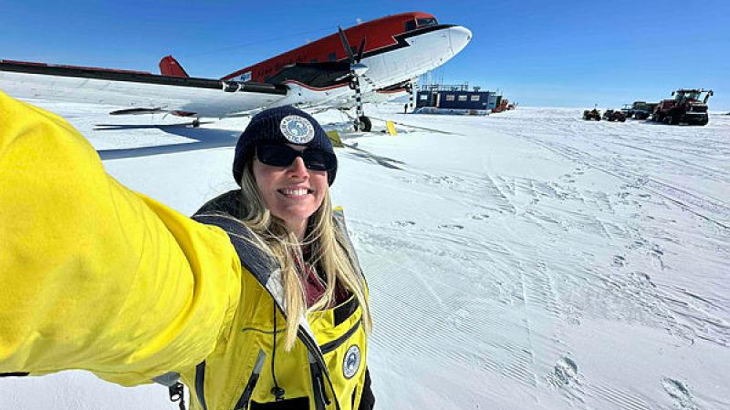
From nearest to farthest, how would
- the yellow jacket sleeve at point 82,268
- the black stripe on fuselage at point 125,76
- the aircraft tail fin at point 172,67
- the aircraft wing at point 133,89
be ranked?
the yellow jacket sleeve at point 82,268 → the black stripe on fuselage at point 125,76 → the aircraft wing at point 133,89 → the aircraft tail fin at point 172,67

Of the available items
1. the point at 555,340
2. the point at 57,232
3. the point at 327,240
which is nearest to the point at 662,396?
the point at 555,340

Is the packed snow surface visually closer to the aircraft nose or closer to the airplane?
the airplane

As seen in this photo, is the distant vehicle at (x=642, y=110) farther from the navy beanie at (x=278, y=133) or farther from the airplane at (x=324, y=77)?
the navy beanie at (x=278, y=133)

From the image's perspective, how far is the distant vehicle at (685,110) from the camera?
75.5 ft

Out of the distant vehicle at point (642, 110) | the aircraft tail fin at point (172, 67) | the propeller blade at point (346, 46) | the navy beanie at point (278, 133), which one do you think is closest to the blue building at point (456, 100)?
the distant vehicle at point (642, 110)

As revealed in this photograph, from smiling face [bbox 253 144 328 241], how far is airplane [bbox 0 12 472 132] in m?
9.88

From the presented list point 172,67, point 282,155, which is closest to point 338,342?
point 282,155

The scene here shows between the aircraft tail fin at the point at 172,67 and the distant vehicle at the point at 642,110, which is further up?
the aircraft tail fin at the point at 172,67

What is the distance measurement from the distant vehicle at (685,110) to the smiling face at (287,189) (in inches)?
1292

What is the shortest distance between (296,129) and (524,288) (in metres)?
2.70

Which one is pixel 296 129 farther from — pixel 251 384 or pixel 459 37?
pixel 459 37

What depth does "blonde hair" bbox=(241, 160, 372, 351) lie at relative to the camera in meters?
1.12

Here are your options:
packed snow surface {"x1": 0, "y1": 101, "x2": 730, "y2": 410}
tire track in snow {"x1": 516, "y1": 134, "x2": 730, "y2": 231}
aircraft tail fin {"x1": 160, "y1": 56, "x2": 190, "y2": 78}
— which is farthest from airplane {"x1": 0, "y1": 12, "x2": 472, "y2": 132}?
aircraft tail fin {"x1": 160, "y1": 56, "x2": 190, "y2": 78}

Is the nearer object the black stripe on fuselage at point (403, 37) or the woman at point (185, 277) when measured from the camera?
the woman at point (185, 277)
